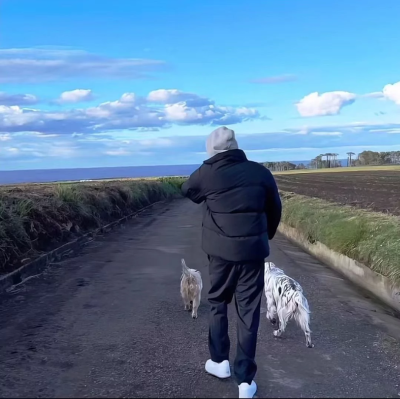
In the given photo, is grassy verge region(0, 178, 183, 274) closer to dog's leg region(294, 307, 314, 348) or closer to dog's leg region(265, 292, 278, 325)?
dog's leg region(265, 292, 278, 325)

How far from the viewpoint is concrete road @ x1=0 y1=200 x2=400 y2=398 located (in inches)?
194

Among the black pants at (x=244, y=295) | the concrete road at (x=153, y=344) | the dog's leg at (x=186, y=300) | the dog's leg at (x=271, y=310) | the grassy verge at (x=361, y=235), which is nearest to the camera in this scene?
the black pants at (x=244, y=295)

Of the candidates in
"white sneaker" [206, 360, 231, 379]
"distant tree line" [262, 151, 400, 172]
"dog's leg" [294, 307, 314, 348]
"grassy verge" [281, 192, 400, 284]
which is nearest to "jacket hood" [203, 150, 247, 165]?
"white sneaker" [206, 360, 231, 379]

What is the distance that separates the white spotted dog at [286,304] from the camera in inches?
238

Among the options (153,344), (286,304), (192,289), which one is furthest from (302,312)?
(192,289)

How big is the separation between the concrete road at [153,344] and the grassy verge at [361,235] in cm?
69

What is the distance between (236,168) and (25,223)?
29.6 feet

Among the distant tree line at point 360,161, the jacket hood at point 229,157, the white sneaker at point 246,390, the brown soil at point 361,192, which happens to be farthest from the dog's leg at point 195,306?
the distant tree line at point 360,161

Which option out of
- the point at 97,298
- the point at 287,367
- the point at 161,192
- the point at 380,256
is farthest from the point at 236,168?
the point at 161,192

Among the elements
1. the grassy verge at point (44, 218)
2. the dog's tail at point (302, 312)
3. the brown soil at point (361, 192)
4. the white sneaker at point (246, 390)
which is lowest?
the brown soil at point (361, 192)

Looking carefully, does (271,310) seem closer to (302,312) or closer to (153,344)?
(302,312)

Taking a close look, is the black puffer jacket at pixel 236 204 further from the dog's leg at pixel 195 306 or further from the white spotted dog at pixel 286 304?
the dog's leg at pixel 195 306

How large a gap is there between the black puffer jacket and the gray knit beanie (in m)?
0.06

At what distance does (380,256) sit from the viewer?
9750 millimetres
